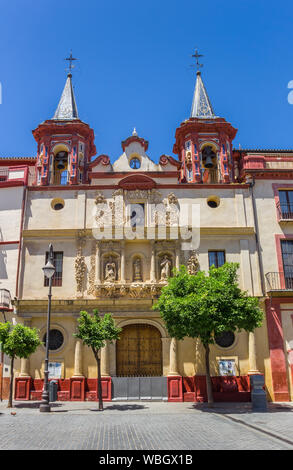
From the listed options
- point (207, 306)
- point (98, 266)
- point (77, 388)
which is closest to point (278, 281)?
point (207, 306)

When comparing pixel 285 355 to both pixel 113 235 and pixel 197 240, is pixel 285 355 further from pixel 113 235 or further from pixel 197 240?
pixel 113 235

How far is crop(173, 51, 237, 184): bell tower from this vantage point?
83.2 ft

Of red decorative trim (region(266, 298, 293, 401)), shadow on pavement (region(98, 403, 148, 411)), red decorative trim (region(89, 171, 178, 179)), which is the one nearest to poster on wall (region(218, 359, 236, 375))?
red decorative trim (region(266, 298, 293, 401))

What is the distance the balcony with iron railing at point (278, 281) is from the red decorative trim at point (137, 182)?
835 centimetres

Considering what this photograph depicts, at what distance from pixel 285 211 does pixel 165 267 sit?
25.6 feet

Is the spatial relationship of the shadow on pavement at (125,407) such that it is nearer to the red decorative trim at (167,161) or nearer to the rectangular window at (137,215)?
the rectangular window at (137,215)

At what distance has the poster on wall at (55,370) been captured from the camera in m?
21.4

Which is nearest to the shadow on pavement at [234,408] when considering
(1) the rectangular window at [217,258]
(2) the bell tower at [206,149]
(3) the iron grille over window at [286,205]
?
(1) the rectangular window at [217,258]

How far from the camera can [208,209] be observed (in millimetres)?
24156

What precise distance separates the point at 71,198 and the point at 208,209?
8.07 metres

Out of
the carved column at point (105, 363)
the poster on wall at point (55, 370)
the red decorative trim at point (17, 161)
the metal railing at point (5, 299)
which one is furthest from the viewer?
the red decorative trim at point (17, 161)

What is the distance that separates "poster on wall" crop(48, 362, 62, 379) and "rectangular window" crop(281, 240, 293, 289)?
12.8 m

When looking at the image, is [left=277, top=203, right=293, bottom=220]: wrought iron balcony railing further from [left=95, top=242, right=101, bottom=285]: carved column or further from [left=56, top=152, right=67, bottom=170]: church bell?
[left=56, top=152, right=67, bottom=170]: church bell
